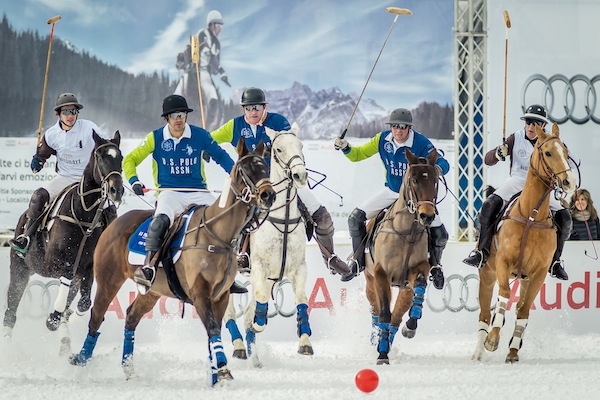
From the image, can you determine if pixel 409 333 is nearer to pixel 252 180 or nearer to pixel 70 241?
pixel 252 180

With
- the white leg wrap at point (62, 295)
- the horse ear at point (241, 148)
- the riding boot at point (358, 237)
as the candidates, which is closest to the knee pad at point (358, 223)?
the riding boot at point (358, 237)

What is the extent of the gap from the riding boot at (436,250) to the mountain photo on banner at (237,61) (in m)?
2.91

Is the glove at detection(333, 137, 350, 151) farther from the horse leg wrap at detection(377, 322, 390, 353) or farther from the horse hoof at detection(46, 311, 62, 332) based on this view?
the horse hoof at detection(46, 311, 62, 332)

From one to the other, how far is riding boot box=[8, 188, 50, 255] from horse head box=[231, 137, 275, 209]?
9.32 feet

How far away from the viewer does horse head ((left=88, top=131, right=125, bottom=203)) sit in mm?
8117

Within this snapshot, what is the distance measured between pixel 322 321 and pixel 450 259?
1668 mm

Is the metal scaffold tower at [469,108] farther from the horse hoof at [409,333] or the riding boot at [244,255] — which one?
the riding boot at [244,255]

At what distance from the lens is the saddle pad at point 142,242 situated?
24.9ft

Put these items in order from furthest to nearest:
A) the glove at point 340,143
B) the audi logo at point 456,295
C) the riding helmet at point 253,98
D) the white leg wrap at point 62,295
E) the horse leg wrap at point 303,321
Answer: the audi logo at point 456,295 → the glove at point 340,143 → the riding helmet at point 253,98 → the white leg wrap at point 62,295 → the horse leg wrap at point 303,321

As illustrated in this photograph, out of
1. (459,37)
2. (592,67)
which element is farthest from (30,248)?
(592,67)

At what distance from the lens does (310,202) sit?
30.3 ft

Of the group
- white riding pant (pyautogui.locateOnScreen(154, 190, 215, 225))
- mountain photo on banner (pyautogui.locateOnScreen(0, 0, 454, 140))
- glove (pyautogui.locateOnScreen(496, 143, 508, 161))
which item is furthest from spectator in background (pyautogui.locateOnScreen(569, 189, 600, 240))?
white riding pant (pyautogui.locateOnScreen(154, 190, 215, 225))

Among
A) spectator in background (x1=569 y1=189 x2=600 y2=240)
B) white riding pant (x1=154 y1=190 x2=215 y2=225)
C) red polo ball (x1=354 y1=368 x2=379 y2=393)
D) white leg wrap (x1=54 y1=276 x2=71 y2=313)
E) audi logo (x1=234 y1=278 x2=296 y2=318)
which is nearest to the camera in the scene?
red polo ball (x1=354 y1=368 x2=379 y2=393)

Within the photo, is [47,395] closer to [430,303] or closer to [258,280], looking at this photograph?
[258,280]
